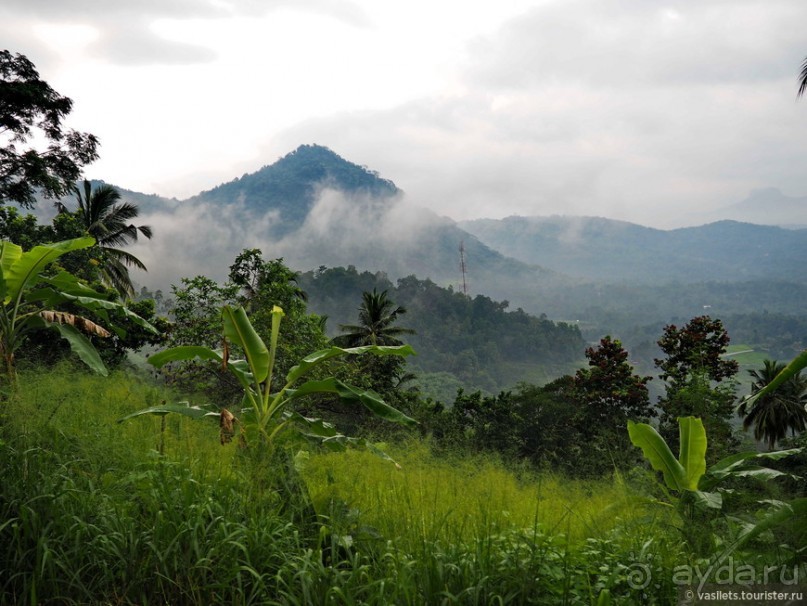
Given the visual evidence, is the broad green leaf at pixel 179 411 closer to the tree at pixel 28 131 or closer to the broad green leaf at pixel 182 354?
the broad green leaf at pixel 182 354

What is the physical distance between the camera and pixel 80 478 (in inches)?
144

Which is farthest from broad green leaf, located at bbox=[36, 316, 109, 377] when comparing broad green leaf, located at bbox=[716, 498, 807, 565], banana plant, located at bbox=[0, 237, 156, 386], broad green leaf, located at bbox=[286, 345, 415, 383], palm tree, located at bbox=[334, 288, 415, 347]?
palm tree, located at bbox=[334, 288, 415, 347]

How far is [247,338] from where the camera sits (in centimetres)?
488

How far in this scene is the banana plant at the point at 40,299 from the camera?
5430mm

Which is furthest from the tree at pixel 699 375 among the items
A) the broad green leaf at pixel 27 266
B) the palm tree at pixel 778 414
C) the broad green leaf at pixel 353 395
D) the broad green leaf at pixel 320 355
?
the broad green leaf at pixel 27 266

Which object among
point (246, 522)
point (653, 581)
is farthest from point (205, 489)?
point (653, 581)

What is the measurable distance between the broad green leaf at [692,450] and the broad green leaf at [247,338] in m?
3.72

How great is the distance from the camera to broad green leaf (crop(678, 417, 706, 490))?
4.78m

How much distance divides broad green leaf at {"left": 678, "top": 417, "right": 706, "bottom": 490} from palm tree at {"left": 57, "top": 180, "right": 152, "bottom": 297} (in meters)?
22.5

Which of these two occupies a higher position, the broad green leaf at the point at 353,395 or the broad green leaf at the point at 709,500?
the broad green leaf at the point at 353,395

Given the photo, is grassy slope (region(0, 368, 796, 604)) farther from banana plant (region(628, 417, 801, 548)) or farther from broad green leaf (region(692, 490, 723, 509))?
banana plant (region(628, 417, 801, 548))

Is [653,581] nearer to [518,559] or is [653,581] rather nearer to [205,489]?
[518,559]

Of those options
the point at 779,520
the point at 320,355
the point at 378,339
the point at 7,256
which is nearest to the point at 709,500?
the point at 779,520

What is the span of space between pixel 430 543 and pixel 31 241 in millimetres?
18137
